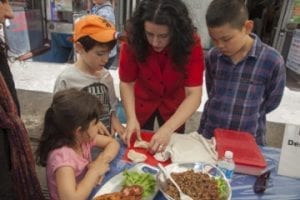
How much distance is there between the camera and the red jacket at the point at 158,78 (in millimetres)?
1447

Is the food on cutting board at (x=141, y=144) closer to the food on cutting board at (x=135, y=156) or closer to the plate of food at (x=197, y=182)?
the food on cutting board at (x=135, y=156)

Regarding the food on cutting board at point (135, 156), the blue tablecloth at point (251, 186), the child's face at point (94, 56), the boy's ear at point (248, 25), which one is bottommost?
the blue tablecloth at point (251, 186)

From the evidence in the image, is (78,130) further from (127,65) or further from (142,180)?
(127,65)

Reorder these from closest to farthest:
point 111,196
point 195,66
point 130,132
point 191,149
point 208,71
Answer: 1. point 111,196
2. point 191,149
3. point 130,132
4. point 195,66
5. point 208,71

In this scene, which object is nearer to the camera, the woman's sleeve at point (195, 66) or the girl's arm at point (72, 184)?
the girl's arm at point (72, 184)

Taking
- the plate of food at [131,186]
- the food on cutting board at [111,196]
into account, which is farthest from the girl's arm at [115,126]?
the food on cutting board at [111,196]

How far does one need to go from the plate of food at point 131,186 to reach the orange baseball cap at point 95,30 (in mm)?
664

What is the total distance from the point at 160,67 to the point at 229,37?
36 centimetres

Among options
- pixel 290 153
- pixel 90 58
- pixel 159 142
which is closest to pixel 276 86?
pixel 290 153

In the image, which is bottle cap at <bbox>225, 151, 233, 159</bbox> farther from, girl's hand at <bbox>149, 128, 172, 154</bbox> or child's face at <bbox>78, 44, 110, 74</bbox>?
child's face at <bbox>78, 44, 110, 74</bbox>

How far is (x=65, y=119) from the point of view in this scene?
1104 millimetres

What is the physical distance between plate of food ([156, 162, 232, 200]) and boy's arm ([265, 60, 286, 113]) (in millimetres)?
673

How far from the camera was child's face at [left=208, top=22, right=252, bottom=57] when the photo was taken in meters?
1.35

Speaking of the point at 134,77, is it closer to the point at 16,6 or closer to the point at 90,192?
the point at 90,192
